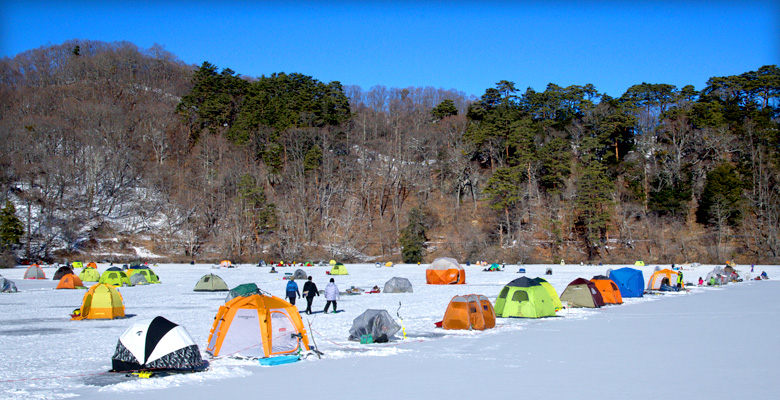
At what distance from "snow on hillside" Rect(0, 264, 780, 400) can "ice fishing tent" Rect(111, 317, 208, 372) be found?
379mm

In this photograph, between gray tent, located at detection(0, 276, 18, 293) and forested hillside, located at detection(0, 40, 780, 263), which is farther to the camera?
forested hillside, located at detection(0, 40, 780, 263)

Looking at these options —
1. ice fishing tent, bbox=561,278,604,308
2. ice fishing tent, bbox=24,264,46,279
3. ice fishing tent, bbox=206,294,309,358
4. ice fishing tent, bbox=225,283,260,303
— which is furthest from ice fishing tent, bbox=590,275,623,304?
ice fishing tent, bbox=24,264,46,279

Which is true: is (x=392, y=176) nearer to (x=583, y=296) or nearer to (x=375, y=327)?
(x=583, y=296)

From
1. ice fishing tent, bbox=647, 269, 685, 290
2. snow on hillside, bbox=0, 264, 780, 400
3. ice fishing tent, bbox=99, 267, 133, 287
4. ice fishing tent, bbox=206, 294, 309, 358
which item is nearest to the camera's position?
snow on hillside, bbox=0, 264, 780, 400

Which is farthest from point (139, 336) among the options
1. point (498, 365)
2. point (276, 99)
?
point (276, 99)

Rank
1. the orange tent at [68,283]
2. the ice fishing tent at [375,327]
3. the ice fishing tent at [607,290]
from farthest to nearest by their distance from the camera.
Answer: the orange tent at [68,283] → the ice fishing tent at [607,290] → the ice fishing tent at [375,327]

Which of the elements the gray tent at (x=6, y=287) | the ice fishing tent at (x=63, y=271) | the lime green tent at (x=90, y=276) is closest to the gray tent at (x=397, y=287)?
the gray tent at (x=6, y=287)

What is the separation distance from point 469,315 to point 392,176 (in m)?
56.0

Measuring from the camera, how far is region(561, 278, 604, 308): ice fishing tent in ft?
74.1

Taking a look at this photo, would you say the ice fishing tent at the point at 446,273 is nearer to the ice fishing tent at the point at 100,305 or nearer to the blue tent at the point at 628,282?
the blue tent at the point at 628,282

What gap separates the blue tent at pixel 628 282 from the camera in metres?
27.0

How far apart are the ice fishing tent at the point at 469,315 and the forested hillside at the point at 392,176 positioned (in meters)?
39.9

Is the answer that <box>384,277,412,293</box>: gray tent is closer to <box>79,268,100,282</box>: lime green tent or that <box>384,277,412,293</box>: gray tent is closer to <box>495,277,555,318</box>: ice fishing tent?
<box>495,277,555,318</box>: ice fishing tent

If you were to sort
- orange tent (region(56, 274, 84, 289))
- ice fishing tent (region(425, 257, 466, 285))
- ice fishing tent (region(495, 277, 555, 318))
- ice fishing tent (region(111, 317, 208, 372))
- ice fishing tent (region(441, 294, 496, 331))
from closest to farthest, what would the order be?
ice fishing tent (region(111, 317, 208, 372)) < ice fishing tent (region(441, 294, 496, 331)) < ice fishing tent (region(495, 277, 555, 318)) < orange tent (region(56, 274, 84, 289)) < ice fishing tent (region(425, 257, 466, 285))
